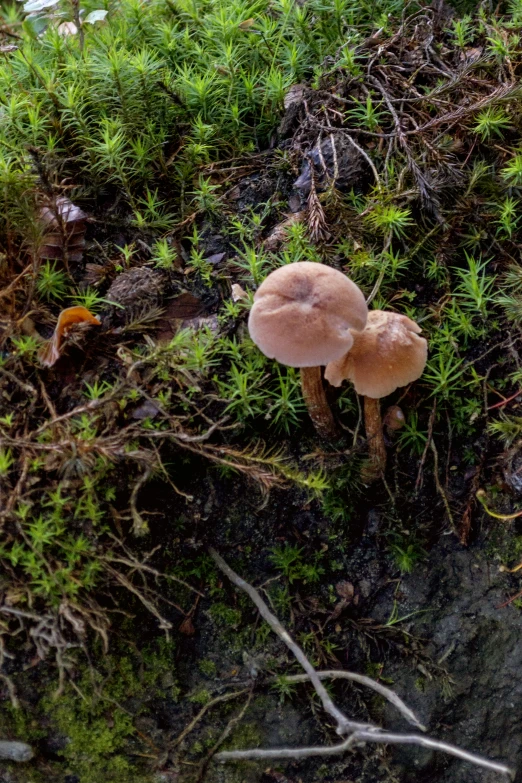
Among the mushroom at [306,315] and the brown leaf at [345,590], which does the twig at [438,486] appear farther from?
the mushroom at [306,315]

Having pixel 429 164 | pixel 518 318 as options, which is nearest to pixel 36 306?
pixel 429 164

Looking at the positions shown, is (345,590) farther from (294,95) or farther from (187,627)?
(294,95)

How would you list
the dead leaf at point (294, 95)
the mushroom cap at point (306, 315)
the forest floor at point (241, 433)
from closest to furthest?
1. the mushroom cap at point (306, 315)
2. the forest floor at point (241, 433)
3. the dead leaf at point (294, 95)

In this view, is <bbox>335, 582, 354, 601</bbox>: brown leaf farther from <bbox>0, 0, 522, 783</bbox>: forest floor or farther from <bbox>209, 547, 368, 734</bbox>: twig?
<bbox>209, 547, 368, 734</bbox>: twig

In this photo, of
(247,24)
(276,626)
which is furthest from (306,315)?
(247,24)

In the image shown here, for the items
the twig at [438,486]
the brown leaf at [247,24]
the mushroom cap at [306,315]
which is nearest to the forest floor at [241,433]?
the twig at [438,486]

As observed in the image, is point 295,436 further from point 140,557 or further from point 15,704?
point 15,704
